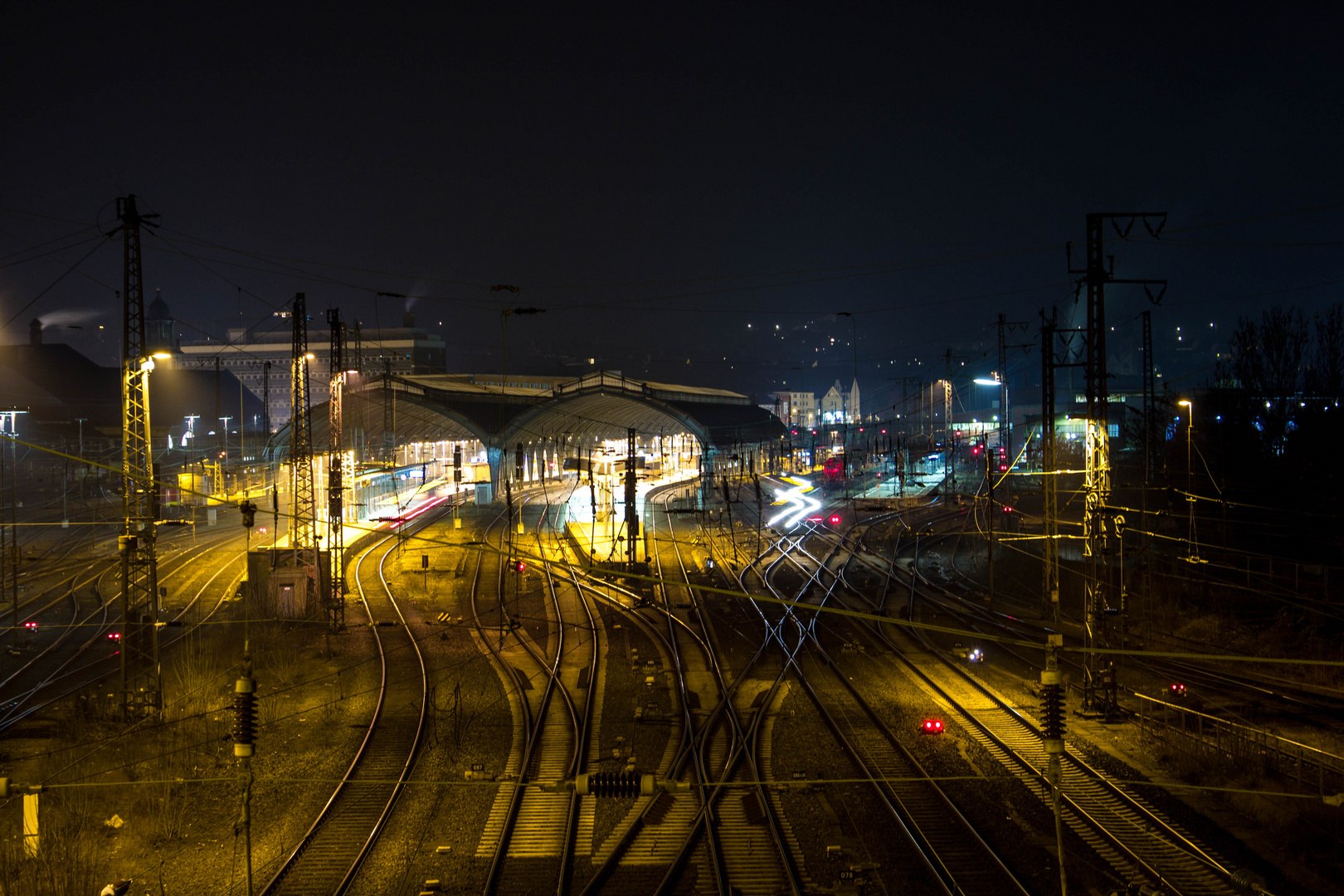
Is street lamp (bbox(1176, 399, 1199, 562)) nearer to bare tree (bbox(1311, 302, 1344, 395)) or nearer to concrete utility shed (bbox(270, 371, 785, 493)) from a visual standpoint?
bare tree (bbox(1311, 302, 1344, 395))

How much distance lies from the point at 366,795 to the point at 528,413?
93.6 ft

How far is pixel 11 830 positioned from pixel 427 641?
7634 mm

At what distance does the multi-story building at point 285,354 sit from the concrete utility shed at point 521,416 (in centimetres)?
1546

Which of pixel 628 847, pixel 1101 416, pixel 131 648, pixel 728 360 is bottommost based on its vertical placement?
pixel 628 847

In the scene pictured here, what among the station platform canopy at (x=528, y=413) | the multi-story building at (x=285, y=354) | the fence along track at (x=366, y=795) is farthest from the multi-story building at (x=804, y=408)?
the fence along track at (x=366, y=795)

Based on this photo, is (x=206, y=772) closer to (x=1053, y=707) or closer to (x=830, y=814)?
(x=830, y=814)

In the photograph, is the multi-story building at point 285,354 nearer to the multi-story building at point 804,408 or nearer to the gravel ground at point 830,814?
the multi-story building at point 804,408

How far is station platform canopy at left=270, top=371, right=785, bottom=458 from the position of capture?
3481 cm

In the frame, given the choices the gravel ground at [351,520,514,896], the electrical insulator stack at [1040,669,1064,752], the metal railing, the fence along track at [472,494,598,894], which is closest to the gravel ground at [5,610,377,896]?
the gravel ground at [351,520,514,896]

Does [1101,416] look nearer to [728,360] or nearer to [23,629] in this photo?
[23,629]

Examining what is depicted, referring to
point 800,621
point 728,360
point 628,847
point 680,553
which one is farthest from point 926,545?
point 728,360

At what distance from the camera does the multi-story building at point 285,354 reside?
60875mm

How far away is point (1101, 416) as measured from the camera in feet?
36.5

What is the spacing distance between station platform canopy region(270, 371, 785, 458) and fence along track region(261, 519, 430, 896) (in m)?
18.1
